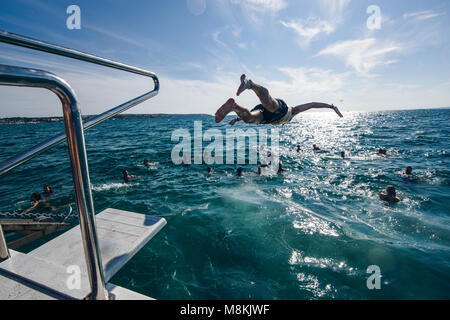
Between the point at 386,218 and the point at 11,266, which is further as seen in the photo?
the point at 386,218

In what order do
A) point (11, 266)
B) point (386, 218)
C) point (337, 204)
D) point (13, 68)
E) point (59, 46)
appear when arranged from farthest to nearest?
point (337, 204)
point (386, 218)
point (11, 266)
point (59, 46)
point (13, 68)

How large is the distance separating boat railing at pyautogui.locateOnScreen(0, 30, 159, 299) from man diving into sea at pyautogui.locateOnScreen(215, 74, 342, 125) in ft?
8.17

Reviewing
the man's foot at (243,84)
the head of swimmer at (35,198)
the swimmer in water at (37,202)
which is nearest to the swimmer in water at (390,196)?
the man's foot at (243,84)

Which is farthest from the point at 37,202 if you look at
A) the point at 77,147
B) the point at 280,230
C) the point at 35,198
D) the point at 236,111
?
the point at 77,147

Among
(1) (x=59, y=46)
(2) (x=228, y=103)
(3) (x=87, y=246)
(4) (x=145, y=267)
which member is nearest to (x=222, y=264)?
(4) (x=145, y=267)

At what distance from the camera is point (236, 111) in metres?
3.98

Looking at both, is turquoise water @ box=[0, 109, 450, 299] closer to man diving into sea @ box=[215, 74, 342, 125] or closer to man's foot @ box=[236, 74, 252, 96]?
man diving into sea @ box=[215, 74, 342, 125]

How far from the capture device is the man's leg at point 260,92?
371 cm

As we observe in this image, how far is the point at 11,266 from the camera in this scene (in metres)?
1.81

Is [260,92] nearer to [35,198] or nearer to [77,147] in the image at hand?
[77,147]

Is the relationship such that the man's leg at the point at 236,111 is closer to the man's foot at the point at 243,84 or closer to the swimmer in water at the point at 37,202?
the man's foot at the point at 243,84

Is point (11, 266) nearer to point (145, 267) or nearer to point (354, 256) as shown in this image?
point (145, 267)

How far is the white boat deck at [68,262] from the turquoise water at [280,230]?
2.32 m
